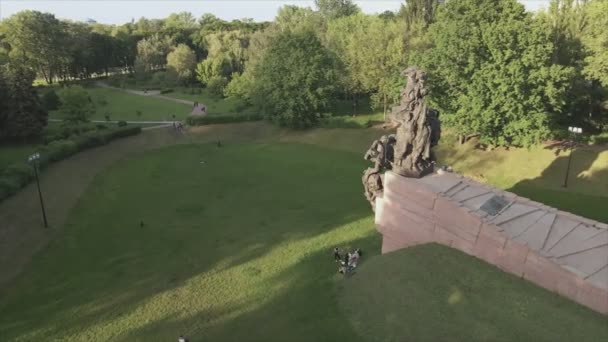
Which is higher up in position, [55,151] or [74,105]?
[74,105]

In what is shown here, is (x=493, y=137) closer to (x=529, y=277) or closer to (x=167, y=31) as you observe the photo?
(x=529, y=277)

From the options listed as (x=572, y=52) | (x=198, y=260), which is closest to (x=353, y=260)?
(x=198, y=260)

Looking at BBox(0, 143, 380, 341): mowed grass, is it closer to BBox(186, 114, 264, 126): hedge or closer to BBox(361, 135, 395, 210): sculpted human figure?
BBox(361, 135, 395, 210): sculpted human figure

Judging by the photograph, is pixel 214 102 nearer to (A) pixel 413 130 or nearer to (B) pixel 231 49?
(B) pixel 231 49

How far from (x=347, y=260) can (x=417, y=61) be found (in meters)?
27.3

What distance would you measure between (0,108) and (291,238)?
3974 centimetres

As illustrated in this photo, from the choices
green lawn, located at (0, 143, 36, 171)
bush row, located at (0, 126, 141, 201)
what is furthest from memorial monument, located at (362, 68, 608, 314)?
green lawn, located at (0, 143, 36, 171)

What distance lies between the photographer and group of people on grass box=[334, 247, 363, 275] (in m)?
20.8

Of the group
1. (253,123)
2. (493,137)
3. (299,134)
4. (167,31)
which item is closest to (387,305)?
(493,137)

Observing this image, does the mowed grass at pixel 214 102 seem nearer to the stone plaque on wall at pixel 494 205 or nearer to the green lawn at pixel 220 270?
the green lawn at pixel 220 270

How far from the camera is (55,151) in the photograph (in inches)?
1676

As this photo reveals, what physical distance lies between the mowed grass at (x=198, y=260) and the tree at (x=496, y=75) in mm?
11400

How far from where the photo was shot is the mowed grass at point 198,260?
1892 cm

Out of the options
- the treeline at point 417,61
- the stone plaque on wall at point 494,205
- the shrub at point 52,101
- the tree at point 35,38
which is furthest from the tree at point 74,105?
the stone plaque on wall at point 494,205
